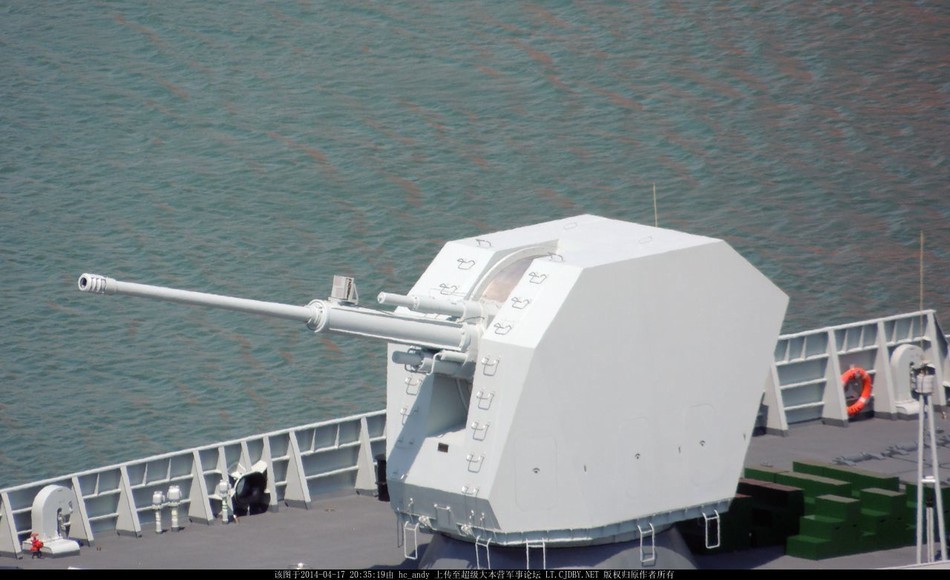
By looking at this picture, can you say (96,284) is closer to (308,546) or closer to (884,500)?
(308,546)

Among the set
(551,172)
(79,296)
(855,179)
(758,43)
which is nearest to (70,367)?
(79,296)

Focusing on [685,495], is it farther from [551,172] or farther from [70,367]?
[551,172]

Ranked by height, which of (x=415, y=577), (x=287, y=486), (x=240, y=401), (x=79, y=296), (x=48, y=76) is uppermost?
(x=48, y=76)

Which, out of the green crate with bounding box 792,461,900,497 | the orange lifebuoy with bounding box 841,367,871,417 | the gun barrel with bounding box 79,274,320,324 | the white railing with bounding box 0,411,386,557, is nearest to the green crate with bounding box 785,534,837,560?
the green crate with bounding box 792,461,900,497

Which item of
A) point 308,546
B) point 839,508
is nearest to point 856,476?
point 839,508

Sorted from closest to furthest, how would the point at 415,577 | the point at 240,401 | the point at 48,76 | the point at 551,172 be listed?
1. the point at 415,577
2. the point at 240,401
3. the point at 551,172
4. the point at 48,76

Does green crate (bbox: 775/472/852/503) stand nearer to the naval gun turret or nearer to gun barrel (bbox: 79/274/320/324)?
the naval gun turret
